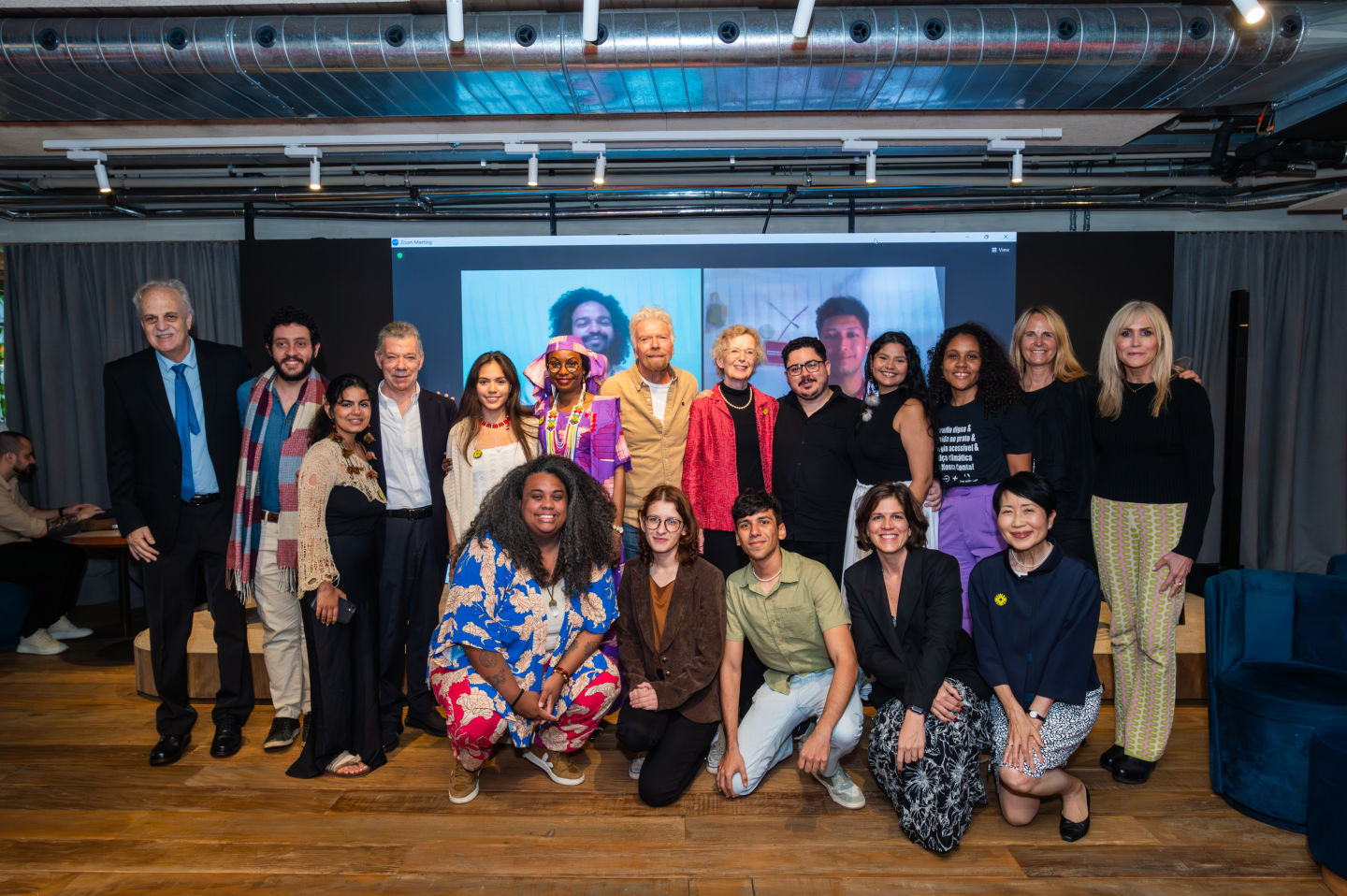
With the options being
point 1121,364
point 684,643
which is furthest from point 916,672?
point 1121,364

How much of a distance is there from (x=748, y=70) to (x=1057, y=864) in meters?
2.92

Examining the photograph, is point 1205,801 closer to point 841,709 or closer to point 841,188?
point 841,709

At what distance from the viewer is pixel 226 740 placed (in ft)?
10.4

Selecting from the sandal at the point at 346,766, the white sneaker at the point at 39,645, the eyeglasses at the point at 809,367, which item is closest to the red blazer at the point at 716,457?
the eyeglasses at the point at 809,367

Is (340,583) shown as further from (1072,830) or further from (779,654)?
(1072,830)

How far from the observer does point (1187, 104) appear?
11.1 ft

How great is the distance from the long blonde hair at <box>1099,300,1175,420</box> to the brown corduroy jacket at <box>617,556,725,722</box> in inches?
65.4

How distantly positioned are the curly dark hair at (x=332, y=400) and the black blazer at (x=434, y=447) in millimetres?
119

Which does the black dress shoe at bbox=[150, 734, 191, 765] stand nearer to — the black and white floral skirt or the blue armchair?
the black and white floral skirt

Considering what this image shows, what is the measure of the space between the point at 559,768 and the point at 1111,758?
6.86 feet

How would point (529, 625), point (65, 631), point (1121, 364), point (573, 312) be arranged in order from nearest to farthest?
point (529, 625) < point (1121, 364) < point (65, 631) < point (573, 312)

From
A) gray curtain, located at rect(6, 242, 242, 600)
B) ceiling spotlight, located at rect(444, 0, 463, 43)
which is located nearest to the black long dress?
ceiling spotlight, located at rect(444, 0, 463, 43)

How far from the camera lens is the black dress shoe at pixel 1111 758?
297 centimetres

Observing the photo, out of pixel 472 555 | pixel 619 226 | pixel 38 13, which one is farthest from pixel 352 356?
pixel 472 555
